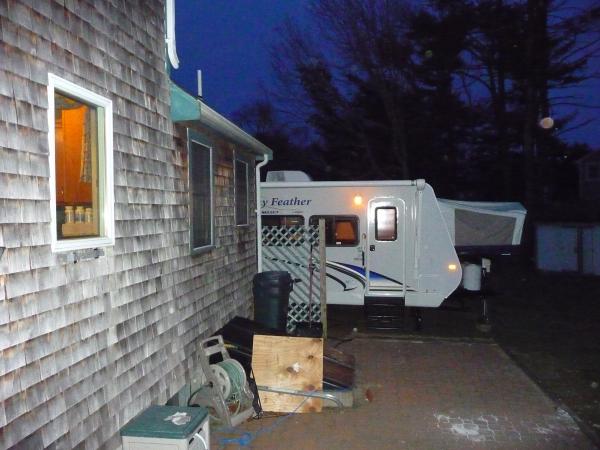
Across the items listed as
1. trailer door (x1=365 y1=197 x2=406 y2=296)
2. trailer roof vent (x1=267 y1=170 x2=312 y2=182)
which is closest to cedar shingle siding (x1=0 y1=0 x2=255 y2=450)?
trailer door (x1=365 y1=197 x2=406 y2=296)

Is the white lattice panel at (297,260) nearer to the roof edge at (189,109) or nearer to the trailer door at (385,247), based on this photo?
the trailer door at (385,247)

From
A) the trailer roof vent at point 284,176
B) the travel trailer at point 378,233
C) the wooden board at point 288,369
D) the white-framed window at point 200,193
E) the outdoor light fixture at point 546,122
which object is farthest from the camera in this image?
the outdoor light fixture at point 546,122

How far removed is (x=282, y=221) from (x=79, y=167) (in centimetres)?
633

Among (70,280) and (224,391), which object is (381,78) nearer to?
(224,391)

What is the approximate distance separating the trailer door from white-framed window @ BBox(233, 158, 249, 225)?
7.79 ft

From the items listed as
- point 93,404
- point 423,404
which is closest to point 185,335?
point 93,404

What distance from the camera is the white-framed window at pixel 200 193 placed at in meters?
5.98

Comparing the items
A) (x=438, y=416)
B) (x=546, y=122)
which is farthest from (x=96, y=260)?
(x=546, y=122)

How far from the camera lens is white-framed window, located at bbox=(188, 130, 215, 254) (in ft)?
19.6

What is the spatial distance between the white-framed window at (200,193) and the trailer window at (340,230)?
142 inches

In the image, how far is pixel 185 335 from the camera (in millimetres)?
5621

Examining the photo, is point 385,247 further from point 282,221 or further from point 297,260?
point 282,221

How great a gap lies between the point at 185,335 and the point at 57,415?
2253 mm

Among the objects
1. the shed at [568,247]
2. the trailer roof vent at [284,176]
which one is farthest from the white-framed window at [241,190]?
the shed at [568,247]
